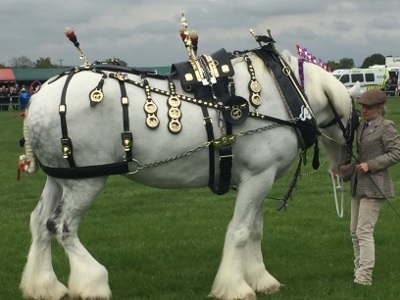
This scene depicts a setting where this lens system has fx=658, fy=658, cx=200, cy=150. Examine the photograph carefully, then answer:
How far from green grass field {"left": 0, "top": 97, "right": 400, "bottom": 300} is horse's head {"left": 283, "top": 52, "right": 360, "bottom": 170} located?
4.03 feet

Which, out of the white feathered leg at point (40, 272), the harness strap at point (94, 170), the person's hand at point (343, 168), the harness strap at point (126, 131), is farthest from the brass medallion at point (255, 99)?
the white feathered leg at point (40, 272)

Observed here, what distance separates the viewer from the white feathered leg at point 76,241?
17.3 ft

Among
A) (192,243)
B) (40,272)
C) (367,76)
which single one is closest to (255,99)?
(40,272)

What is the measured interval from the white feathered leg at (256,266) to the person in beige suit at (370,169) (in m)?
0.82

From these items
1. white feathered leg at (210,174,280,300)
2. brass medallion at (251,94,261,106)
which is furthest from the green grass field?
brass medallion at (251,94,261,106)

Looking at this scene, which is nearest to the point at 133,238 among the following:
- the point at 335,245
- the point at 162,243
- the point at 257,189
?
the point at 162,243

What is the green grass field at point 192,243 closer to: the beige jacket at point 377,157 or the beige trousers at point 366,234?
the beige trousers at point 366,234

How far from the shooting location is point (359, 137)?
20.1 ft

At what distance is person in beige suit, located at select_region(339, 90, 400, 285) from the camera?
5.87 meters

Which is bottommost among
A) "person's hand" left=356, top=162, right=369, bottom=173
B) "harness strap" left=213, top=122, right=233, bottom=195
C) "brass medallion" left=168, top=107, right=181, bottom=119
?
"person's hand" left=356, top=162, right=369, bottom=173

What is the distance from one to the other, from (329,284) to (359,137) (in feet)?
4.55

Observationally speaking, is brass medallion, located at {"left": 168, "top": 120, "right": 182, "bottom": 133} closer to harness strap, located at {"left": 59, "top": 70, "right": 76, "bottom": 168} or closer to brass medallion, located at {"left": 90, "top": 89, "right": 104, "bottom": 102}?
brass medallion, located at {"left": 90, "top": 89, "right": 104, "bottom": 102}

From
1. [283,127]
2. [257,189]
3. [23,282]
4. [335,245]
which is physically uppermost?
[283,127]

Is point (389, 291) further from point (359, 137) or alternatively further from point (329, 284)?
point (359, 137)
